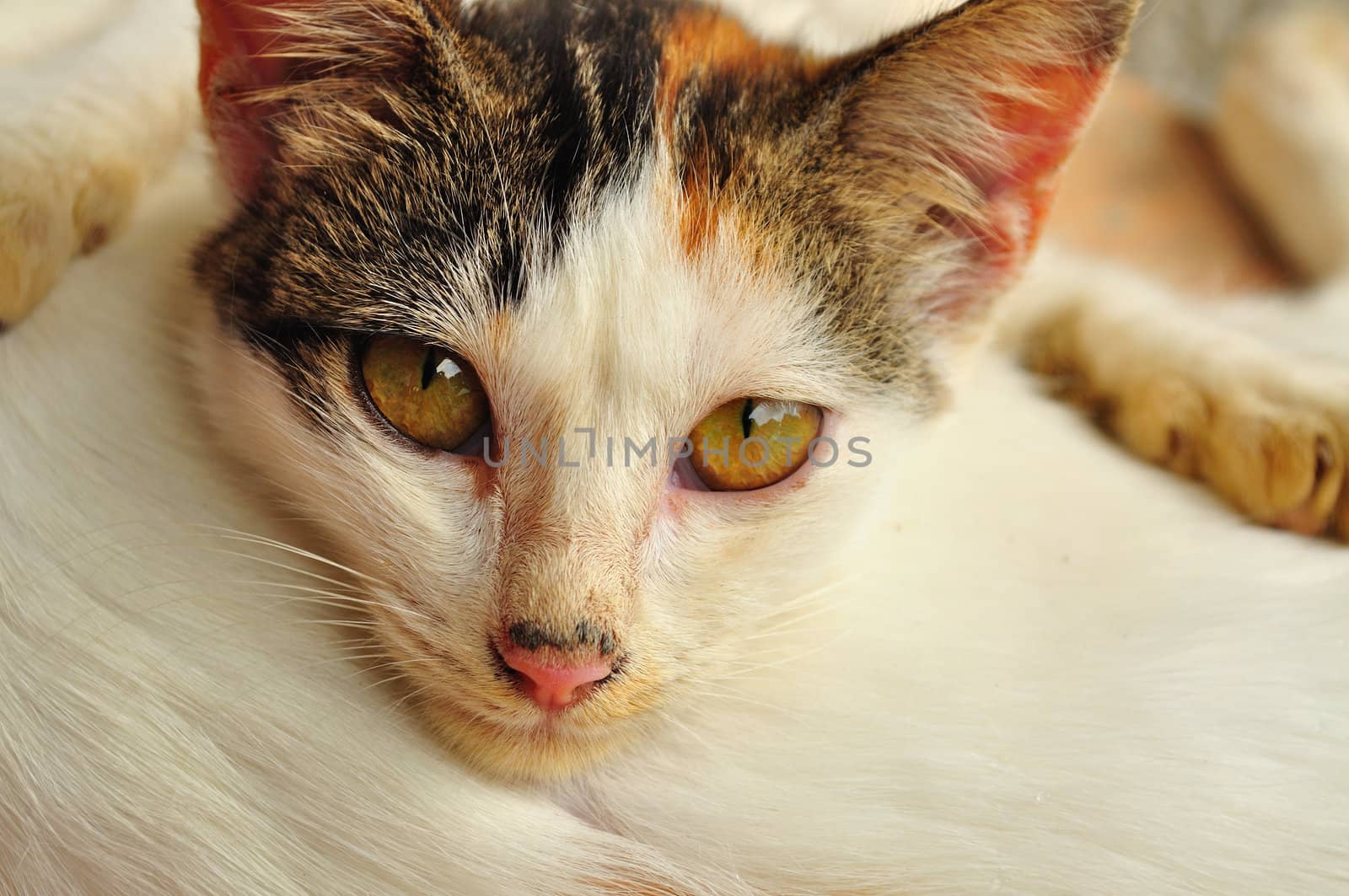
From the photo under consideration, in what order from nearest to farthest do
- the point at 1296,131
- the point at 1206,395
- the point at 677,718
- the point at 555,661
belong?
1. the point at 555,661
2. the point at 677,718
3. the point at 1206,395
4. the point at 1296,131

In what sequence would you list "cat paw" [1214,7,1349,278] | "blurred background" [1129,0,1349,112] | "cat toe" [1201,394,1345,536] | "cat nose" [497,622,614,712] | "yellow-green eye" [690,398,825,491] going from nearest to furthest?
"cat nose" [497,622,614,712]
"yellow-green eye" [690,398,825,491]
"cat toe" [1201,394,1345,536]
"cat paw" [1214,7,1349,278]
"blurred background" [1129,0,1349,112]

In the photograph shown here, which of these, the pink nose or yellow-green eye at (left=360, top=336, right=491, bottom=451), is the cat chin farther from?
yellow-green eye at (left=360, top=336, right=491, bottom=451)

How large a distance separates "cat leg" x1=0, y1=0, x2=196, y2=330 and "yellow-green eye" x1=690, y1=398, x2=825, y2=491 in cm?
61

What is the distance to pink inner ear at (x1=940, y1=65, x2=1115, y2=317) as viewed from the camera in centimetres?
86

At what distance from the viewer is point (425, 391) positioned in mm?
804

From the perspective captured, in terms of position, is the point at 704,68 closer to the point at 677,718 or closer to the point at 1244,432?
the point at 677,718

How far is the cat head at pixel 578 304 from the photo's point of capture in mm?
763

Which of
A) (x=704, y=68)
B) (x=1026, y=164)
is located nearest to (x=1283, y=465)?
(x=1026, y=164)

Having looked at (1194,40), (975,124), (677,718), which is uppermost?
(975,124)

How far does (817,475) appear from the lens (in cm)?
87

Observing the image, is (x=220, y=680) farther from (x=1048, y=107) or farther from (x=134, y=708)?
(x=1048, y=107)

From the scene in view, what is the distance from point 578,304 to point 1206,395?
2.45 feet

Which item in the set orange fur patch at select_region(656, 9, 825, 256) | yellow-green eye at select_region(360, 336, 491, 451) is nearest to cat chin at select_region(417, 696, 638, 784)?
yellow-green eye at select_region(360, 336, 491, 451)

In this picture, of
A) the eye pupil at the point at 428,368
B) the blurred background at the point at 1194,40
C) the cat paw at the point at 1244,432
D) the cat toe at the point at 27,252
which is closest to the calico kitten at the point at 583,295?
the eye pupil at the point at 428,368
